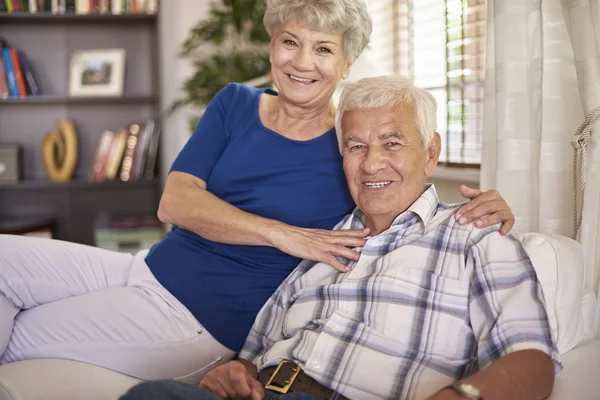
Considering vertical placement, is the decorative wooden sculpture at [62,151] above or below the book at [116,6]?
below

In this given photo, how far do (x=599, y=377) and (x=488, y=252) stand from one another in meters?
0.30

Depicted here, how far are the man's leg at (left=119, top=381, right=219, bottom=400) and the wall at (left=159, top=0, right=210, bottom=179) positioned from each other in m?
3.57

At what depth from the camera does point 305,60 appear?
1.82m

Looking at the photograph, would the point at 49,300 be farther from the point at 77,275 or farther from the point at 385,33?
the point at 385,33

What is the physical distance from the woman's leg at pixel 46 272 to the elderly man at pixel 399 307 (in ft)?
1.50

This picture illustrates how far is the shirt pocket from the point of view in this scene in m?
1.35

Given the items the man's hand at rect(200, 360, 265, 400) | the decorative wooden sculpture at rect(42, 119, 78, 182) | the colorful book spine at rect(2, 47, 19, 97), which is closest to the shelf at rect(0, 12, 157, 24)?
the colorful book spine at rect(2, 47, 19, 97)

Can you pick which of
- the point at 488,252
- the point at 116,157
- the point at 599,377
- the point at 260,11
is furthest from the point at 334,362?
the point at 116,157

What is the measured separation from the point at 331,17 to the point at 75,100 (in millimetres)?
3079

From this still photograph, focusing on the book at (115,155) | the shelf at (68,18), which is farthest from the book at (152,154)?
the shelf at (68,18)

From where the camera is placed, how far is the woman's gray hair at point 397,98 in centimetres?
151

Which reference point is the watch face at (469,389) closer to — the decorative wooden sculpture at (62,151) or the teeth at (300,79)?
the teeth at (300,79)

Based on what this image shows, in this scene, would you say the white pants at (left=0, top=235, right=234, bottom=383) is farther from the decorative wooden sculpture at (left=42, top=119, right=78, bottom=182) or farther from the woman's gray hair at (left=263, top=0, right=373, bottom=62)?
the decorative wooden sculpture at (left=42, top=119, right=78, bottom=182)

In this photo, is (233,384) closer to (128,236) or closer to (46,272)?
(46,272)
